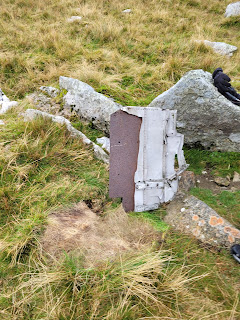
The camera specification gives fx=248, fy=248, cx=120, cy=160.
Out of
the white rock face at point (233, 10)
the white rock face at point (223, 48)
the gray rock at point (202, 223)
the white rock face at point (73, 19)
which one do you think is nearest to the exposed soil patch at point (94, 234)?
the gray rock at point (202, 223)

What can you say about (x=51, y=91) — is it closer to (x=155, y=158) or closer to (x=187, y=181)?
(x=155, y=158)

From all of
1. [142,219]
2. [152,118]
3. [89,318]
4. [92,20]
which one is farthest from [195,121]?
[92,20]

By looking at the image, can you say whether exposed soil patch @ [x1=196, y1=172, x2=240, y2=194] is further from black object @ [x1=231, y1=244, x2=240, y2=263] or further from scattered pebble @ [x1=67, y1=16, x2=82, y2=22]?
scattered pebble @ [x1=67, y1=16, x2=82, y2=22]

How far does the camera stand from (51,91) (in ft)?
14.1

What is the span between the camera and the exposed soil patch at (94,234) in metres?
1.94

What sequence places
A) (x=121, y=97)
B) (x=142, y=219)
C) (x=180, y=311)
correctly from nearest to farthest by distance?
(x=180, y=311) → (x=142, y=219) → (x=121, y=97)

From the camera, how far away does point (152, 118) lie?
8.35 ft

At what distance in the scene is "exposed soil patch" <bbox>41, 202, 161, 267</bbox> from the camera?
194 centimetres

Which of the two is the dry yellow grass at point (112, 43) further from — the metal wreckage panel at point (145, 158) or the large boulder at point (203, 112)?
the metal wreckage panel at point (145, 158)

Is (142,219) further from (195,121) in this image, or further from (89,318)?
(195,121)

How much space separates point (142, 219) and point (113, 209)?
12.0 inches

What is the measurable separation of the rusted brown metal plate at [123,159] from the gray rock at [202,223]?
0.47 m

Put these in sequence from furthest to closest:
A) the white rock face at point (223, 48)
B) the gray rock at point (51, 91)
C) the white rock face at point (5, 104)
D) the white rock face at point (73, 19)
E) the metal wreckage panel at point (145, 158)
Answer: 1. the white rock face at point (73, 19)
2. the white rock face at point (223, 48)
3. the gray rock at point (51, 91)
4. the white rock face at point (5, 104)
5. the metal wreckage panel at point (145, 158)

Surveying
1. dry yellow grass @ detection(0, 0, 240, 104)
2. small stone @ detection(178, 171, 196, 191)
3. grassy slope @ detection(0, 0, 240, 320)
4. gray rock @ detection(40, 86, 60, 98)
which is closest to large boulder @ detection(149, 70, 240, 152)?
grassy slope @ detection(0, 0, 240, 320)
